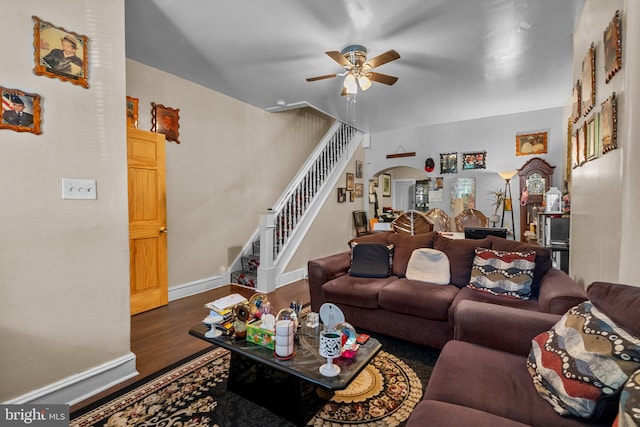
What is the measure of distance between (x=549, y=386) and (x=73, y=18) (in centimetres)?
324

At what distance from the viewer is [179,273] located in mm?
4000

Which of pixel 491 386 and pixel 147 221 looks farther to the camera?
pixel 147 221

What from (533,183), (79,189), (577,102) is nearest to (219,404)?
(79,189)

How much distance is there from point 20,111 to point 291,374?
6.92 feet

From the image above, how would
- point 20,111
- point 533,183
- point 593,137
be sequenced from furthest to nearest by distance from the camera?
point 533,183
point 593,137
point 20,111

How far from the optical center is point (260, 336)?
5.71ft

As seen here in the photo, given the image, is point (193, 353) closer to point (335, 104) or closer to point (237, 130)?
point (237, 130)

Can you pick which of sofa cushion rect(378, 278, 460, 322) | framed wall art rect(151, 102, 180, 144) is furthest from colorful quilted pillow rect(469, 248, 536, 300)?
framed wall art rect(151, 102, 180, 144)

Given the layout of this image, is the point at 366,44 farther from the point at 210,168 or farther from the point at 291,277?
the point at 291,277

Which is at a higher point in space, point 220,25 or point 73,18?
point 220,25

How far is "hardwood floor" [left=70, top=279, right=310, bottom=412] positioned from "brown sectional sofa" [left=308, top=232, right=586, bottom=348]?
0.97 meters

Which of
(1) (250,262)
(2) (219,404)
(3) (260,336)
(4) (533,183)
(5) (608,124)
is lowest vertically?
(2) (219,404)

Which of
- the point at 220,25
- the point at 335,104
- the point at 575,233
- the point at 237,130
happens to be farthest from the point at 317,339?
the point at 335,104

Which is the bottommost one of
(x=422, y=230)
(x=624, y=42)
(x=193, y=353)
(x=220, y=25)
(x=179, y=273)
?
(x=193, y=353)
